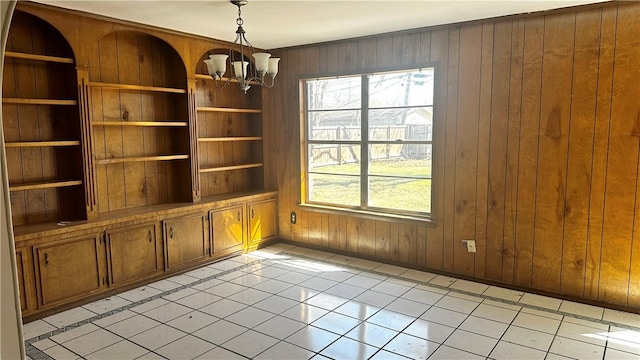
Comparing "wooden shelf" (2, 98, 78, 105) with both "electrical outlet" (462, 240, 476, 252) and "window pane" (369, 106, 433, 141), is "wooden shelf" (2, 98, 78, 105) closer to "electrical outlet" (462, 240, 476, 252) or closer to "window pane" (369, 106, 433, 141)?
"window pane" (369, 106, 433, 141)

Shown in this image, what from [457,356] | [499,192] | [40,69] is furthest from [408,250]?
[40,69]

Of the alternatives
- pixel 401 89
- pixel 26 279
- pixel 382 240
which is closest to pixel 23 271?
pixel 26 279

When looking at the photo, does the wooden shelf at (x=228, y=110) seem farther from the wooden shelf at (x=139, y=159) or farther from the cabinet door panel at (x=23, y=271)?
the cabinet door panel at (x=23, y=271)

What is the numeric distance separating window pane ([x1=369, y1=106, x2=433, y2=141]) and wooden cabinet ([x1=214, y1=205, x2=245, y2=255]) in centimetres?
172

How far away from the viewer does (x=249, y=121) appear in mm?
5375

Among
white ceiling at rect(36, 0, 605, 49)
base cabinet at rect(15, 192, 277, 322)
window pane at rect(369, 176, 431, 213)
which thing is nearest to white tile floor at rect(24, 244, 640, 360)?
base cabinet at rect(15, 192, 277, 322)

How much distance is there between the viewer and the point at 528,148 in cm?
357

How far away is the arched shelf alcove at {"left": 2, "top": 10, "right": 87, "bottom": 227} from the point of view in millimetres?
3320

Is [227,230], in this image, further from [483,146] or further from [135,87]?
[483,146]

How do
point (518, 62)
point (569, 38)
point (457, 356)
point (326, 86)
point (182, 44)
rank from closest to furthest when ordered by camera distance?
point (457, 356) < point (569, 38) < point (518, 62) < point (182, 44) < point (326, 86)

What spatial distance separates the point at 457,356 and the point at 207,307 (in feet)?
6.27

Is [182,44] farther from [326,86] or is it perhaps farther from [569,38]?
[569,38]

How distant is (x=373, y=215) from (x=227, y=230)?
5.23 ft

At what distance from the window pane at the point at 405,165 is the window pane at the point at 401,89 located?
1.62 feet
